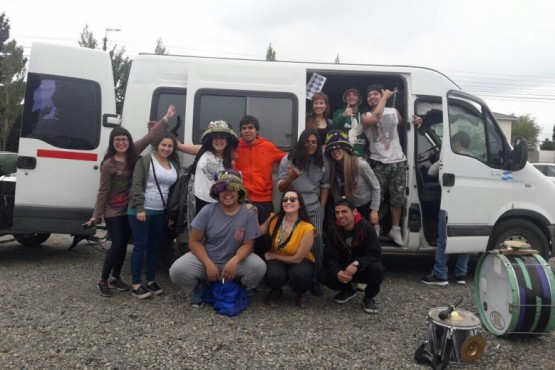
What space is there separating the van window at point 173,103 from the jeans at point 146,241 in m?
1.10

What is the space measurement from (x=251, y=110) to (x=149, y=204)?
157 cm

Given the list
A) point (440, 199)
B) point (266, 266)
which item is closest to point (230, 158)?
point (266, 266)

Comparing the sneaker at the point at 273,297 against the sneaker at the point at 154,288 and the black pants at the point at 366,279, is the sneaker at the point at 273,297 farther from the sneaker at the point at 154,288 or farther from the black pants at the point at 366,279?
the sneaker at the point at 154,288

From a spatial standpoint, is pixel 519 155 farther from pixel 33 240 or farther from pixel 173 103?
pixel 33 240

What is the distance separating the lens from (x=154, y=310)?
4086mm

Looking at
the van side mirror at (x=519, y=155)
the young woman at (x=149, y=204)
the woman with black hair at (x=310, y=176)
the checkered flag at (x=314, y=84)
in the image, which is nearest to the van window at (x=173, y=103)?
the young woman at (x=149, y=204)

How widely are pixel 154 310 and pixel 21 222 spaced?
218cm

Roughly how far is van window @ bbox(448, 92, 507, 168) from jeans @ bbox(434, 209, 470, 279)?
0.89m

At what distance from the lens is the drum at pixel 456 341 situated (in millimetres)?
2998

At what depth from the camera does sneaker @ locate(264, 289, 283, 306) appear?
434cm

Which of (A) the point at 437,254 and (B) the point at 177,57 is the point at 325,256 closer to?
(A) the point at 437,254

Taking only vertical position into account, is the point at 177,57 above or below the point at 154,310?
above

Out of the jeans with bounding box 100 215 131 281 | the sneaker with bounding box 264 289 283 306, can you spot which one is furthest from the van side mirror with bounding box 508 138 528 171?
the jeans with bounding box 100 215 131 281

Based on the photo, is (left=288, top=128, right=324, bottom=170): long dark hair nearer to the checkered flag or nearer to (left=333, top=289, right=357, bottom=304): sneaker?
the checkered flag
